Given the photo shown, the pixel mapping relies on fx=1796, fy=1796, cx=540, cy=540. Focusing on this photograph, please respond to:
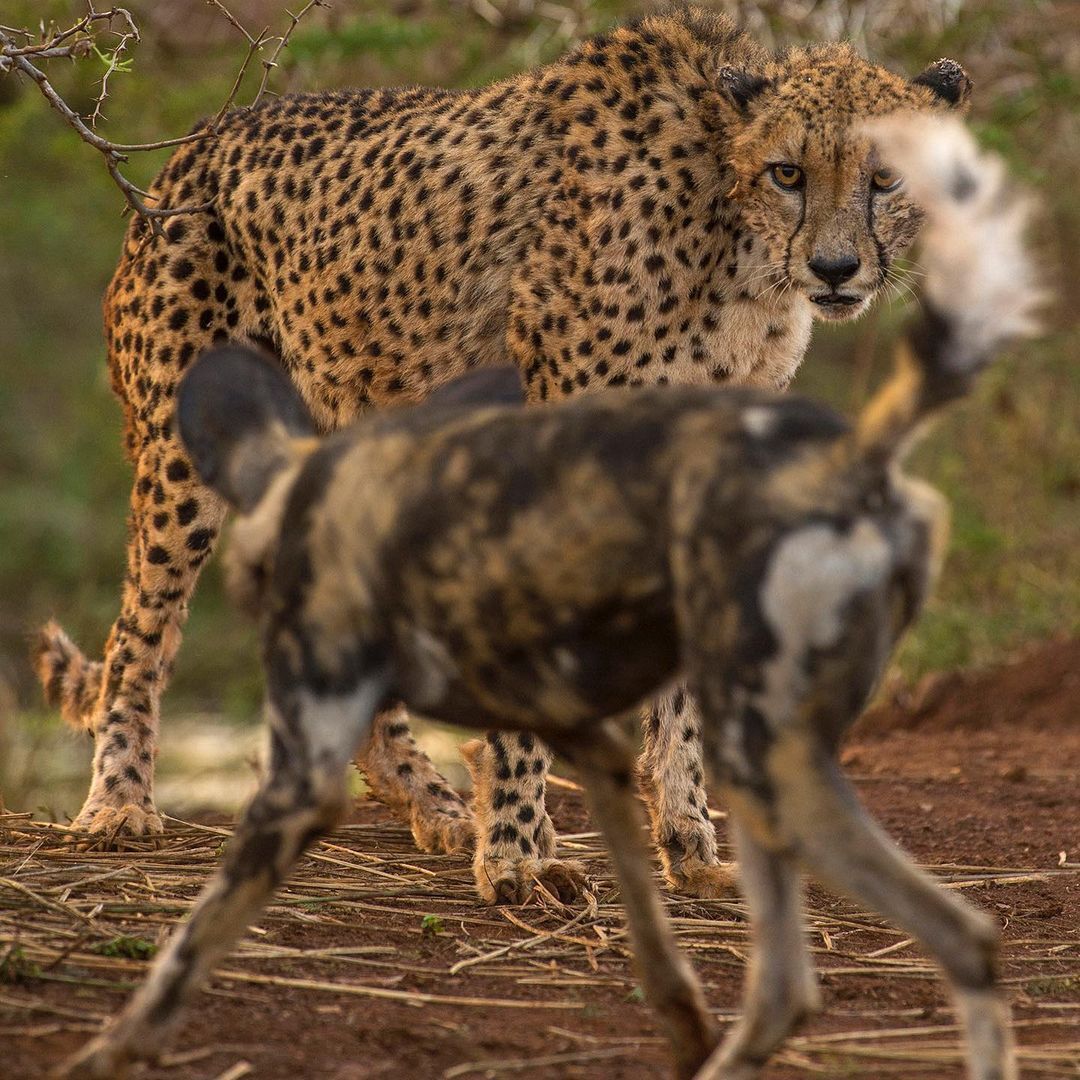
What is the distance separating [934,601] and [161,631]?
16.8 feet

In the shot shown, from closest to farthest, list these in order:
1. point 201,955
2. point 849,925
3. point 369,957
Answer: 1. point 201,955
2. point 369,957
3. point 849,925

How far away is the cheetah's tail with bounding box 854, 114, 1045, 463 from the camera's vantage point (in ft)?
9.05

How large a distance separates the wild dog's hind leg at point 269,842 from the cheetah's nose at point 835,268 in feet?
7.34

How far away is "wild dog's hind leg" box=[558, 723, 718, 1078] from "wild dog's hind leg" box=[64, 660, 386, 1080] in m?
0.46

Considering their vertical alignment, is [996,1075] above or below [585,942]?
above

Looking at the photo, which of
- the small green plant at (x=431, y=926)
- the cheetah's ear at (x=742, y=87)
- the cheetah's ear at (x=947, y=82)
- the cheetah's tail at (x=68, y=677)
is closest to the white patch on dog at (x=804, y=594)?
the small green plant at (x=431, y=926)

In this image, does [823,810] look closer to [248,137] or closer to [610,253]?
[610,253]

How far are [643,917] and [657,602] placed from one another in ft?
2.36

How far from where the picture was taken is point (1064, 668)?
8.20m

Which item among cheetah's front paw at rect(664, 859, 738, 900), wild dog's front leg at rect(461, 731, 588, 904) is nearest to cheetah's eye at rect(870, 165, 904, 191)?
wild dog's front leg at rect(461, 731, 588, 904)

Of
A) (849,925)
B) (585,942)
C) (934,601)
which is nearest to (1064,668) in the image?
(934,601)

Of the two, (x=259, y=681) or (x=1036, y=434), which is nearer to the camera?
(x=1036, y=434)

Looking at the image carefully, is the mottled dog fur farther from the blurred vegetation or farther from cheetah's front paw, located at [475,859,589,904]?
the blurred vegetation

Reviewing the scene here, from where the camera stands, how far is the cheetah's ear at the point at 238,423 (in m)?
3.38
